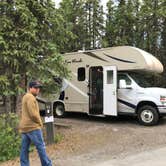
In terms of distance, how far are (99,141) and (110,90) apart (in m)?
3.91

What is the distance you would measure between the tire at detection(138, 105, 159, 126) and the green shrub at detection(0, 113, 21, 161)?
5272 mm

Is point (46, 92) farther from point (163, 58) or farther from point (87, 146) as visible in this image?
point (163, 58)

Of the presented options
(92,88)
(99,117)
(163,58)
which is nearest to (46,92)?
(92,88)

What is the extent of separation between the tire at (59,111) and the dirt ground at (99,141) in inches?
43.9

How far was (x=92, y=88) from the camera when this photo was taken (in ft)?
50.6

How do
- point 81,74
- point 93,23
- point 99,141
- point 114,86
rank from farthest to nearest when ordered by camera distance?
point 93,23
point 81,74
point 114,86
point 99,141

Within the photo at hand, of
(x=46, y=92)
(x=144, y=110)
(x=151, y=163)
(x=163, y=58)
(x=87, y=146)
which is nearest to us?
(x=151, y=163)

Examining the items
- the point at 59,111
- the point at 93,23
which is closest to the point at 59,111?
the point at 59,111

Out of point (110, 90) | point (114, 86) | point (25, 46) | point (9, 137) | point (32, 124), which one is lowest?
point (9, 137)

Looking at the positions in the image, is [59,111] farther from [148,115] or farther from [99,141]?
[99,141]

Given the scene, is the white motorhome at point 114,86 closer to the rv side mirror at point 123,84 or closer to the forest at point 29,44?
the rv side mirror at point 123,84

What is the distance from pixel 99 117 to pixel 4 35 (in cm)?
711

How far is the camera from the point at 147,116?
13.9m

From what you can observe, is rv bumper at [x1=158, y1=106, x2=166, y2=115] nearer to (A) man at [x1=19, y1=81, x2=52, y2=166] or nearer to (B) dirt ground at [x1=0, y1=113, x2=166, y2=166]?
(B) dirt ground at [x1=0, y1=113, x2=166, y2=166]
